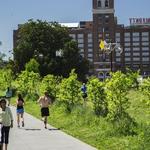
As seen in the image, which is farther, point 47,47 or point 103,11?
point 103,11

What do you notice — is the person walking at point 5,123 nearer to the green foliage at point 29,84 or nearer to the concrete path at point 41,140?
the concrete path at point 41,140

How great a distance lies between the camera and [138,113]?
25.5 metres

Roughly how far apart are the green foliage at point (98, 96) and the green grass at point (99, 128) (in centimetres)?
41

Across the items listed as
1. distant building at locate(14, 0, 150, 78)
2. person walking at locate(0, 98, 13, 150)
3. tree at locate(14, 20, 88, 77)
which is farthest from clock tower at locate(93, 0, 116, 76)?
person walking at locate(0, 98, 13, 150)

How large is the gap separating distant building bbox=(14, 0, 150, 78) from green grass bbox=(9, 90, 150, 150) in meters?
147

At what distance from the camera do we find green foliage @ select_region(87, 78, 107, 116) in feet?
79.1

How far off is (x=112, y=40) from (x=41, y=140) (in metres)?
160

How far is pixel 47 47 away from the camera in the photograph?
8200 centimetres

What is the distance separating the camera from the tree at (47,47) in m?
80.3

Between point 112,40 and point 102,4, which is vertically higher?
point 102,4

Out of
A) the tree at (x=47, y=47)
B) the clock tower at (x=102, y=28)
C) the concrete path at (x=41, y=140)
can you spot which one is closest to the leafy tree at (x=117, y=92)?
the concrete path at (x=41, y=140)

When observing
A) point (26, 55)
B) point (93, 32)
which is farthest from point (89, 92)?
point (93, 32)

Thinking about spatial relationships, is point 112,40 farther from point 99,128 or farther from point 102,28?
point 99,128

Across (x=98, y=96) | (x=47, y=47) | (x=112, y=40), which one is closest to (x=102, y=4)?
(x=112, y=40)
